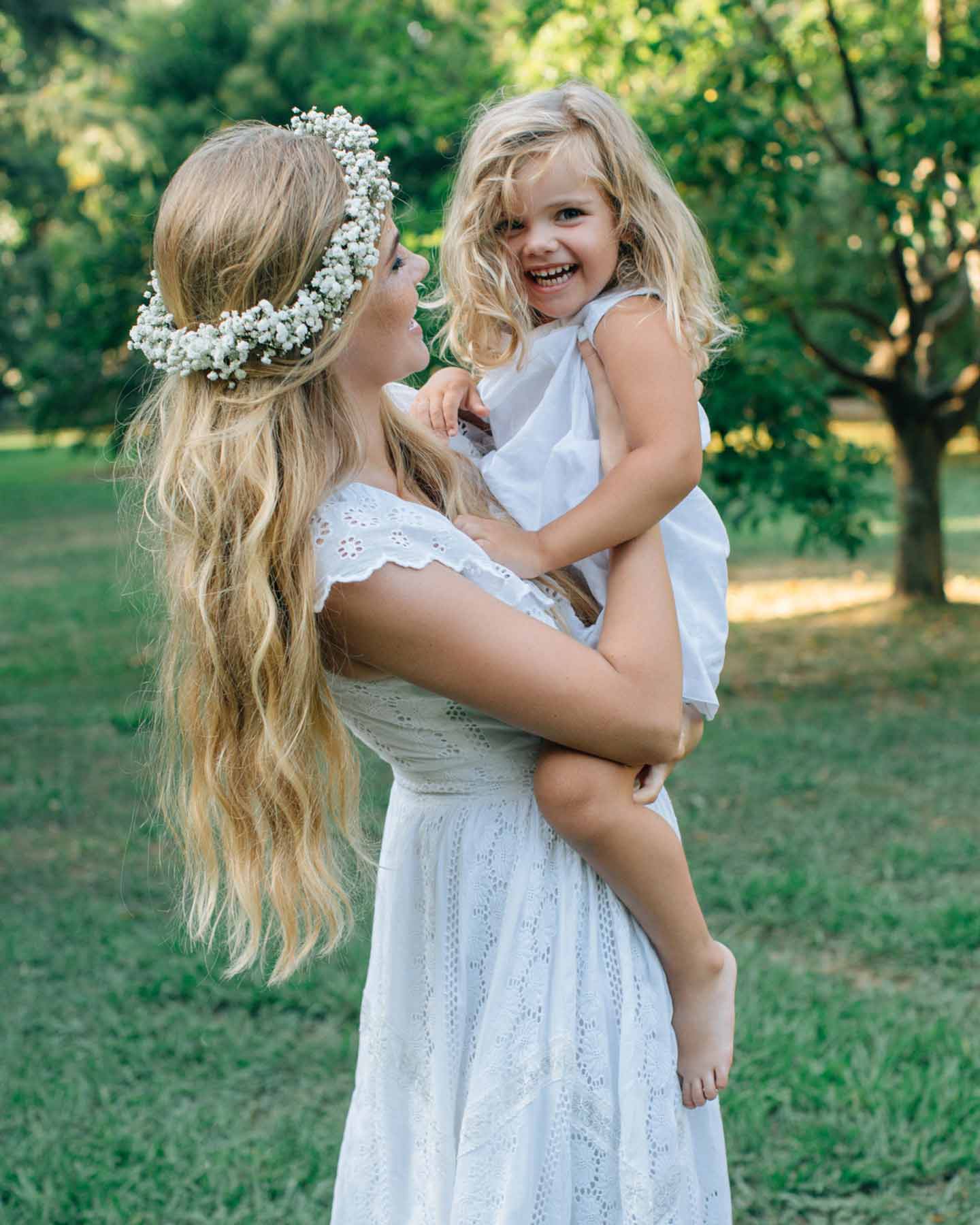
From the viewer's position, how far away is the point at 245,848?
1868mm

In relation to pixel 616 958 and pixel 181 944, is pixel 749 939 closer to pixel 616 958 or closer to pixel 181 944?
pixel 181 944

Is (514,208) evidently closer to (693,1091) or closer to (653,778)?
(653,778)

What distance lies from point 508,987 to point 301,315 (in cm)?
93

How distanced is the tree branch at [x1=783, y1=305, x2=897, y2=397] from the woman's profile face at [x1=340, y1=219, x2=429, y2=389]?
7.31 meters

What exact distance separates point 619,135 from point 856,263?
1653 centimetres

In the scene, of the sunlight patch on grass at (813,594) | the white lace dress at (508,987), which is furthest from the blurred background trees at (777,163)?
the white lace dress at (508,987)

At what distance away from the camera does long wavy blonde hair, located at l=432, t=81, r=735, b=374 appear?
1.99 meters

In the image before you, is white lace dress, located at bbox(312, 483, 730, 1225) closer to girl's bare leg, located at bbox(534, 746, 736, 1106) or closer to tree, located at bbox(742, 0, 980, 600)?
girl's bare leg, located at bbox(534, 746, 736, 1106)

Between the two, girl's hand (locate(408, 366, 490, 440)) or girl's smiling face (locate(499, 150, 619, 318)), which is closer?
girl's smiling face (locate(499, 150, 619, 318))

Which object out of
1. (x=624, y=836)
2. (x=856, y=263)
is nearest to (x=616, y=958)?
(x=624, y=836)

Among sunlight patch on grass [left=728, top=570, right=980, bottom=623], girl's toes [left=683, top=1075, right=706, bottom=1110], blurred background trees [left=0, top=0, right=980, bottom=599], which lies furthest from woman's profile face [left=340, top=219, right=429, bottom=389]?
sunlight patch on grass [left=728, top=570, right=980, bottom=623]

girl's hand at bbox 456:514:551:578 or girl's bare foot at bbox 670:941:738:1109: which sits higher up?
girl's hand at bbox 456:514:551:578

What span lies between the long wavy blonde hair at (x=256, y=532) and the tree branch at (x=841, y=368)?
7.45 metres

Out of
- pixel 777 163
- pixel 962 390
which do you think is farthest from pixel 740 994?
pixel 962 390
